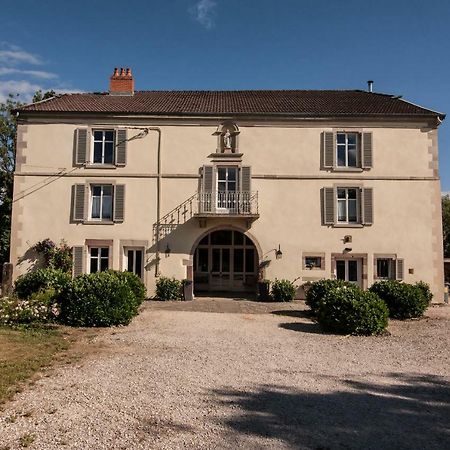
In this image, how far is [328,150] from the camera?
57.6ft

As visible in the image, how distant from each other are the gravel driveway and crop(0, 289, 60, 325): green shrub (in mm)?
1786

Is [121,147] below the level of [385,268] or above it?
above

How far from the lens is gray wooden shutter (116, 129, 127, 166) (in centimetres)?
1761

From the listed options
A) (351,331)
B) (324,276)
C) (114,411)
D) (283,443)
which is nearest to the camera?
(283,443)

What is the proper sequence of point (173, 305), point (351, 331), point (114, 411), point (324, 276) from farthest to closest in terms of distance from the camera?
point (324, 276)
point (173, 305)
point (351, 331)
point (114, 411)

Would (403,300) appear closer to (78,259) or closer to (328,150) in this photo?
(328,150)

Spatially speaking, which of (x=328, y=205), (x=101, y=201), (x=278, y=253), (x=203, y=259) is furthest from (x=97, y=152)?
(x=328, y=205)

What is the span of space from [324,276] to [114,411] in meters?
13.5

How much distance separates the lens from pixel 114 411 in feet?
16.1

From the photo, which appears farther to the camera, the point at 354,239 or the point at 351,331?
the point at 354,239

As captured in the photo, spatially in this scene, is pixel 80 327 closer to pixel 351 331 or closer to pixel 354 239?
pixel 351 331

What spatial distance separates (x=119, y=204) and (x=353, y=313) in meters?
11.3

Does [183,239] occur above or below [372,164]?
below

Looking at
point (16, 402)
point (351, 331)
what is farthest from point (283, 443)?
point (351, 331)
